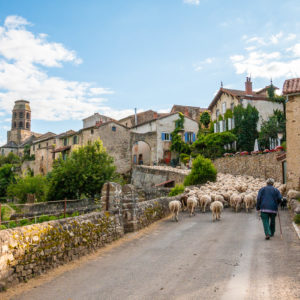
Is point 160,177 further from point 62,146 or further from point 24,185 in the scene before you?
point 62,146

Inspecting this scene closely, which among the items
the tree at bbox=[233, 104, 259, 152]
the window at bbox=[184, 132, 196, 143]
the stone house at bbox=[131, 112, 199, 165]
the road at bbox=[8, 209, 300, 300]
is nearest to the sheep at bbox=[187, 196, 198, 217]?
the road at bbox=[8, 209, 300, 300]

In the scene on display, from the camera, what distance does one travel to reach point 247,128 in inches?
1577

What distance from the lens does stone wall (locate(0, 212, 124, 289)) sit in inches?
252

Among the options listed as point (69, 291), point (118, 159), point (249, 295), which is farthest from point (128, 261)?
point (118, 159)

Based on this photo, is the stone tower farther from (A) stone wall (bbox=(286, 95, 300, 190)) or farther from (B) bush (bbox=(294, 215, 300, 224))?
(B) bush (bbox=(294, 215, 300, 224))

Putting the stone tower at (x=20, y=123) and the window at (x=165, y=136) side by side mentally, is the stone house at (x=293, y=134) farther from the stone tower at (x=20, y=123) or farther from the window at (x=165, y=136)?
the stone tower at (x=20, y=123)

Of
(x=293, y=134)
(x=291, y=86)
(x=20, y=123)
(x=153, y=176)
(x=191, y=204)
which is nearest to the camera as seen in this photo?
(x=191, y=204)

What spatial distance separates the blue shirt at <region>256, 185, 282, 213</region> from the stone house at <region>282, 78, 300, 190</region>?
7935mm

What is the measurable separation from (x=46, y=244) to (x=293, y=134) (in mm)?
14064

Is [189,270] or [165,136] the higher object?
[165,136]

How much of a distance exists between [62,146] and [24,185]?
711 inches

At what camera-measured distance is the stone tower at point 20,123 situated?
10756 cm

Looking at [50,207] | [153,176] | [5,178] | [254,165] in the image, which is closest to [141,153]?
[153,176]

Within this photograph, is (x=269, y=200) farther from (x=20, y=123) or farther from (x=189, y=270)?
(x=20, y=123)
